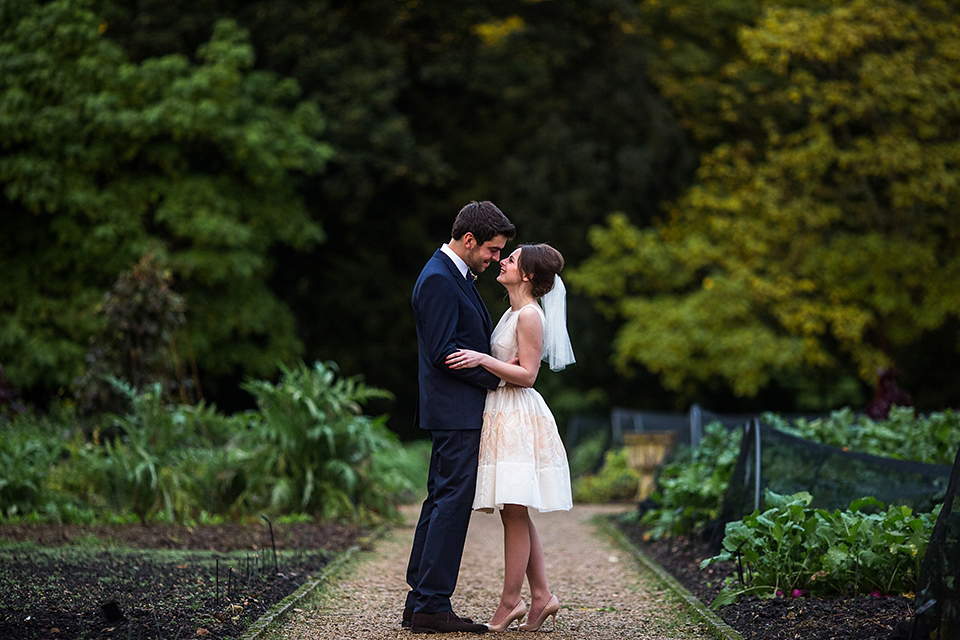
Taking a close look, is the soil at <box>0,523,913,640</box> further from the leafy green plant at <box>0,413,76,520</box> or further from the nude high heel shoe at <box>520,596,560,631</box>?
the nude high heel shoe at <box>520,596,560,631</box>

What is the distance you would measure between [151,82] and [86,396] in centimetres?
795

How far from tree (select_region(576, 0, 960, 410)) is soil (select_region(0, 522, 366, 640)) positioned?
456 inches

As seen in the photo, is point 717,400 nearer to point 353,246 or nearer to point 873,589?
point 353,246

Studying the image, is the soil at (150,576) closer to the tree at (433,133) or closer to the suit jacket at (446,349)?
the suit jacket at (446,349)

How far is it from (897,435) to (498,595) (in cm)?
384

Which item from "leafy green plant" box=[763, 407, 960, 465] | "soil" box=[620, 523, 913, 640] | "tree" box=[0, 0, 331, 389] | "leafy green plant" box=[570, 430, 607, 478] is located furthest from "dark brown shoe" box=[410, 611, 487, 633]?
"tree" box=[0, 0, 331, 389]

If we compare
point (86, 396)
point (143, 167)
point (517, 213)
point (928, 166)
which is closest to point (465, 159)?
point (517, 213)

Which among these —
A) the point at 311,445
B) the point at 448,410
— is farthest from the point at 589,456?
the point at 448,410

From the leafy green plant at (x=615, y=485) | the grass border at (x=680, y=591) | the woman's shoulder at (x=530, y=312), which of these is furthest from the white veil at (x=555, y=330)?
the leafy green plant at (x=615, y=485)

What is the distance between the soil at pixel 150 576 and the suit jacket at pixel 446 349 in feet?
4.14

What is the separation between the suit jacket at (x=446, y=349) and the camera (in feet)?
14.5

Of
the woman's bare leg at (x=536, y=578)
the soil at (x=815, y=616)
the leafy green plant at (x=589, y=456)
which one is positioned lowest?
the leafy green plant at (x=589, y=456)

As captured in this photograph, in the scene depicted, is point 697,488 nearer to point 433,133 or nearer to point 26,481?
point 26,481

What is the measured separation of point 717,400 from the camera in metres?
22.0
